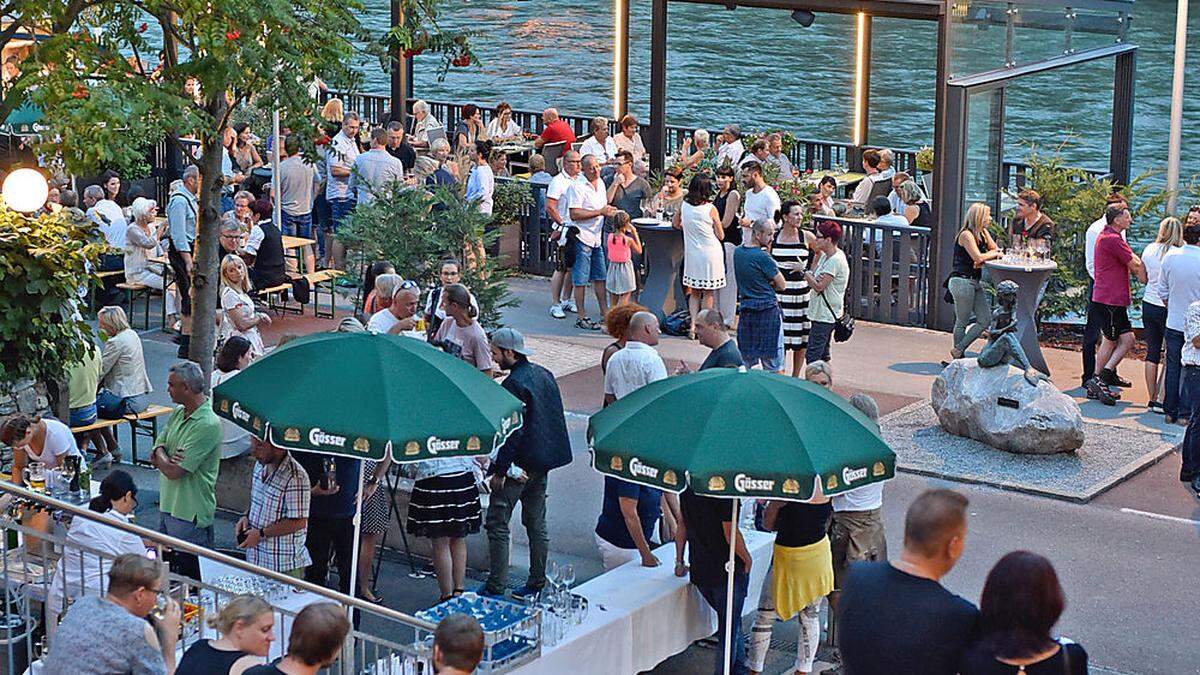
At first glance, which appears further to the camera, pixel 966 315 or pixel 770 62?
pixel 770 62

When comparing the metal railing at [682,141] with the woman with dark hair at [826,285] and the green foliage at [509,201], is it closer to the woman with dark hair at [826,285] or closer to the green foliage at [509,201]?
the green foliage at [509,201]

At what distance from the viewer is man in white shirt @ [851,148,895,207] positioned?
2145 cm

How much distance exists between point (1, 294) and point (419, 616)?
4025mm

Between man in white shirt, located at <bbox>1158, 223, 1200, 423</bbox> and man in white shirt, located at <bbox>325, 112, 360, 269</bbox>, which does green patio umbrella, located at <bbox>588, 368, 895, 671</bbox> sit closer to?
man in white shirt, located at <bbox>1158, 223, 1200, 423</bbox>

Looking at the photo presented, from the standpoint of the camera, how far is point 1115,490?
1245 cm

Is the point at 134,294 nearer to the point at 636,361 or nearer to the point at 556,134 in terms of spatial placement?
the point at 556,134

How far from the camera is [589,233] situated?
679 inches

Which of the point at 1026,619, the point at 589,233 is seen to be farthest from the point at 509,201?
the point at 1026,619

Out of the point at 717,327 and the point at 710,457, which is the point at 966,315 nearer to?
the point at 717,327

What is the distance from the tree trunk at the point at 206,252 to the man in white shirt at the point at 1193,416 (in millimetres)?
6995

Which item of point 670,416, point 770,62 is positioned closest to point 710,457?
point 670,416

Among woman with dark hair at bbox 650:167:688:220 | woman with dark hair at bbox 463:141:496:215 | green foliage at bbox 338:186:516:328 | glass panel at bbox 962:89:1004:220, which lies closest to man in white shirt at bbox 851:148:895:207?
glass panel at bbox 962:89:1004:220

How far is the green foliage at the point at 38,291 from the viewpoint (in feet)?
34.8

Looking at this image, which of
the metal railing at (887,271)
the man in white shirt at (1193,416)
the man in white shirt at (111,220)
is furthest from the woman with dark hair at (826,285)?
the man in white shirt at (111,220)
